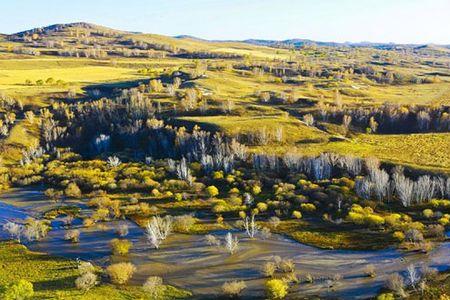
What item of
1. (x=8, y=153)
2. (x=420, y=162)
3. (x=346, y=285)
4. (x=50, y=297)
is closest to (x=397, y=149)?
(x=420, y=162)

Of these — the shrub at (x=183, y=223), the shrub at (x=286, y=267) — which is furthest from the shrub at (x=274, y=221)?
the shrub at (x=286, y=267)

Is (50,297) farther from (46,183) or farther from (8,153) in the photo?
(8,153)

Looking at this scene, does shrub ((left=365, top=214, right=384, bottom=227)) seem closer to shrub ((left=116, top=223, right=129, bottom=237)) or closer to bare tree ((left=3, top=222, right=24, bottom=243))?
shrub ((left=116, top=223, right=129, bottom=237))

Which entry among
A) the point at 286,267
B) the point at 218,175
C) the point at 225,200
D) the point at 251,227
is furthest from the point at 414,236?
the point at 218,175

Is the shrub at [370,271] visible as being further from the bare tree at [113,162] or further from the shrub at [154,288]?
the bare tree at [113,162]

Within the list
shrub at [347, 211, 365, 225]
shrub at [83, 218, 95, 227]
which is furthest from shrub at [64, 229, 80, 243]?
shrub at [347, 211, 365, 225]

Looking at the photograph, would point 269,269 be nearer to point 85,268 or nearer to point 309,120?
point 85,268
